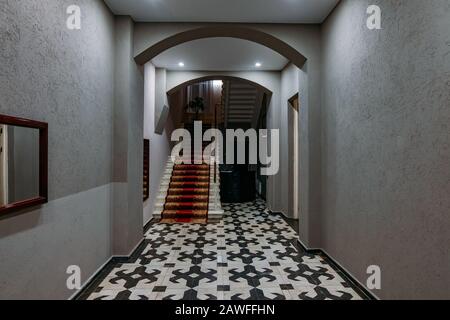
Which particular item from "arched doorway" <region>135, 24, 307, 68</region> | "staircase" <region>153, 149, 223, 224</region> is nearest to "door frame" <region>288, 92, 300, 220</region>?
"staircase" <region>153, 149, 223, 224</region>

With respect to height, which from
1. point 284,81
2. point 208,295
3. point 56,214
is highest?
point 284,81

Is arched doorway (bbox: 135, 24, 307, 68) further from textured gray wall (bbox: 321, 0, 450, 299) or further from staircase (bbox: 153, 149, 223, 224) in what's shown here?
staircase (bbox: 153, 149, 223, 224)

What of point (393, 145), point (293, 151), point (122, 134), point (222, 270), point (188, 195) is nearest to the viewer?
point (393, 145)

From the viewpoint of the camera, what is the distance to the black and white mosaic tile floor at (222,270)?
9.52 ft

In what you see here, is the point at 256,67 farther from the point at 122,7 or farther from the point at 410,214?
the point at 410,214

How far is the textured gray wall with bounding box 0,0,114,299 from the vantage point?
1886mm

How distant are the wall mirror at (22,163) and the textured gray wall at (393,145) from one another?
2904 millimetres

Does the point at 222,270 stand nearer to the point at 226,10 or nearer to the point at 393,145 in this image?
the point at 393,145

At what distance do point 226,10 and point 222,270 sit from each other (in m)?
3.49

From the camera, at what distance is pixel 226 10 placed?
3621 mm

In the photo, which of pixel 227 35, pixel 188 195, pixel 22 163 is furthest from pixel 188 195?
pixel 22 163

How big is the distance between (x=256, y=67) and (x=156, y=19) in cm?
310

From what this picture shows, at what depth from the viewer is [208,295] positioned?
2854mm

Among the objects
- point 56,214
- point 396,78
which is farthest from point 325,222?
point 56,214
